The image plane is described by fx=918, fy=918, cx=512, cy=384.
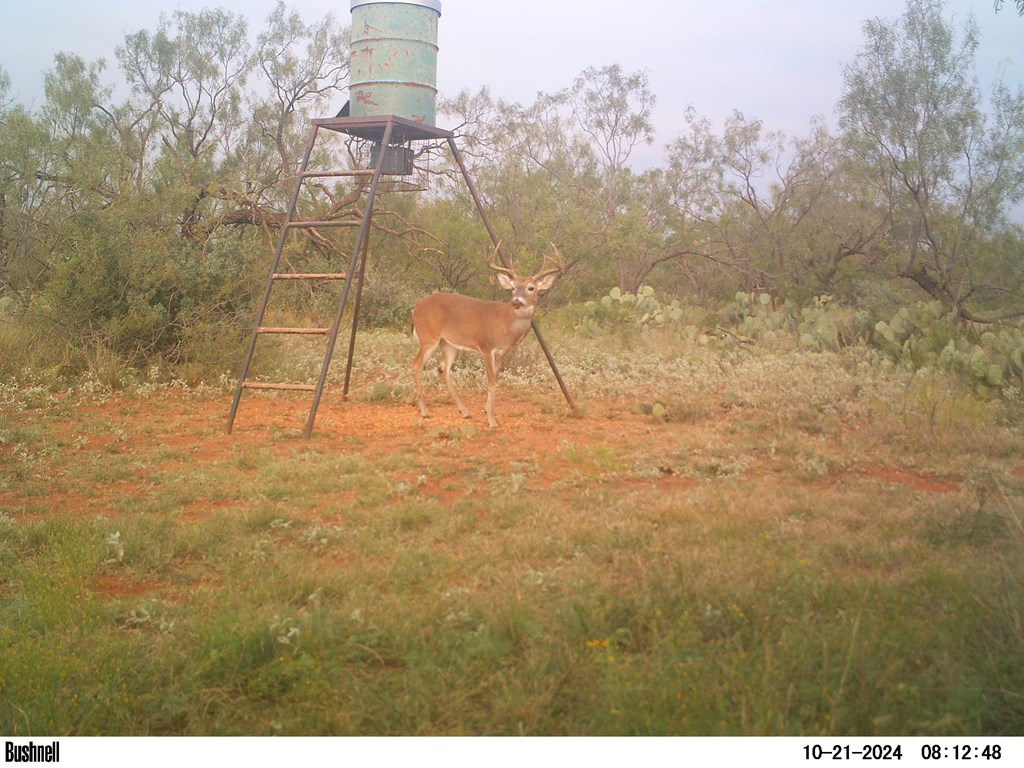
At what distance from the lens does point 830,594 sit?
4000 mm

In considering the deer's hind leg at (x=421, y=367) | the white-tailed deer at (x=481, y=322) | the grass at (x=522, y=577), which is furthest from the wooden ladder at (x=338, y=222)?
the deer's hind leg at (x=421, y=367)

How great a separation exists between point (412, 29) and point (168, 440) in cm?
471

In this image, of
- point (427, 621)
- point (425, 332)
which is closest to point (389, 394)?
point (425, 332)

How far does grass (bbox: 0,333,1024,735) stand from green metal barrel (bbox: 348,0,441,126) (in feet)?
10.9

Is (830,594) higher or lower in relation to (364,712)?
higher

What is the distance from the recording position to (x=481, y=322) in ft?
33.6

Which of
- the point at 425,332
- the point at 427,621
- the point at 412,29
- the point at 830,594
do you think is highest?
the point at 412,29

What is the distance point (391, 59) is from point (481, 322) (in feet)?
9.51

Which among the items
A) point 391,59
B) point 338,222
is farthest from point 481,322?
point 391,59

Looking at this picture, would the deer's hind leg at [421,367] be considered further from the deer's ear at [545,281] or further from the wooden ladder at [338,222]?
the deer's ear at [545,281]

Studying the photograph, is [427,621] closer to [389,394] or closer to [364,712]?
[364,712]

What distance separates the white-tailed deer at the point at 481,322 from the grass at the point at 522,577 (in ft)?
4.66

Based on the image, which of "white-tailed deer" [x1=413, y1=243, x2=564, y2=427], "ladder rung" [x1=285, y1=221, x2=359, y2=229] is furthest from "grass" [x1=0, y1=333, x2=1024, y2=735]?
"ladder rung" [x1=285, y1=221, x2=359, y2=229]

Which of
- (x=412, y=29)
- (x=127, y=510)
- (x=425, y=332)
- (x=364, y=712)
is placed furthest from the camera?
(x=425, y=332)
